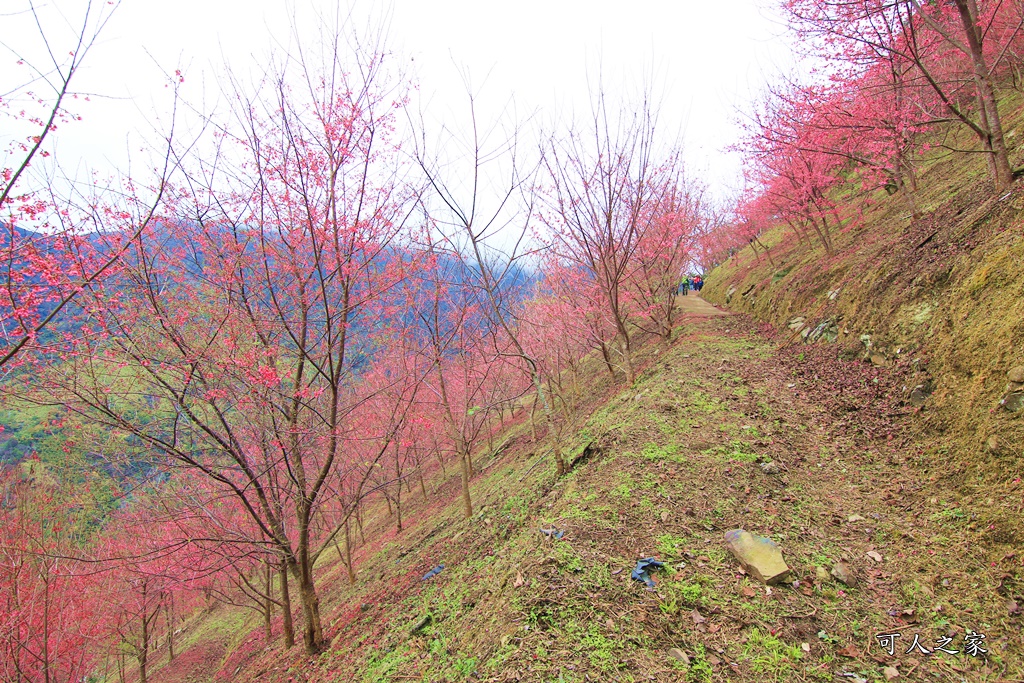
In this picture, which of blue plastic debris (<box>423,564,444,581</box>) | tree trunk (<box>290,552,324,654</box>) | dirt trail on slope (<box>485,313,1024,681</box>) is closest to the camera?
dirt trail on slope (<box>485,313,1024,681</box>)

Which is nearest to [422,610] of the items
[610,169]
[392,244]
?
[392,244]

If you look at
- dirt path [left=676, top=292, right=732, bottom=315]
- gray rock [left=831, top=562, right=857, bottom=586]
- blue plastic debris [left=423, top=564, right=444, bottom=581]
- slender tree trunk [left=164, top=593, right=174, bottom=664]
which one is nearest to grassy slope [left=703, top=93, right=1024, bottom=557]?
gray rock [left=831, top=562, right=857, bottom=586]

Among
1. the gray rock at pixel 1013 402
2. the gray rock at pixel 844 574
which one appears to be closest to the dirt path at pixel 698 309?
the gray rock at pixel 1013 402

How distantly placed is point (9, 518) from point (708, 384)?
12.1m

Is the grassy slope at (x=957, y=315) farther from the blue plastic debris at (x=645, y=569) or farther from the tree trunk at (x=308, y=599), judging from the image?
the tree trunk at (x=308, y=599)

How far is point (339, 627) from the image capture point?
6.22 m

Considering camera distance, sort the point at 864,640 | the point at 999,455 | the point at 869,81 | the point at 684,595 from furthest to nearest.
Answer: the point at 869,81
the point at 999,455
the point at 684,595
the point at 864,640

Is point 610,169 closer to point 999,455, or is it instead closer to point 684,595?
point 999,455

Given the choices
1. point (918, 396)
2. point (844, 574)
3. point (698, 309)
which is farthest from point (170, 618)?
point (698, 309)

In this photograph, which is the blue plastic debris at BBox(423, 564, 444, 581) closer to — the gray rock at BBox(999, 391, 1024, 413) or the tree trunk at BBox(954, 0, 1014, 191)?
the gray rock at BBox(999, 391, 1024, 413)

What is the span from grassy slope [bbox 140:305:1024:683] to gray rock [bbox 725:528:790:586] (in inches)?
3.5

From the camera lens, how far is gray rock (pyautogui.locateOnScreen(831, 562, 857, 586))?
125 inches

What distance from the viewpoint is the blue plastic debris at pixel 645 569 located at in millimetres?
3285

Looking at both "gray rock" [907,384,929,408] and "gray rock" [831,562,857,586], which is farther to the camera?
"gray rock" [907,384,929,408]
